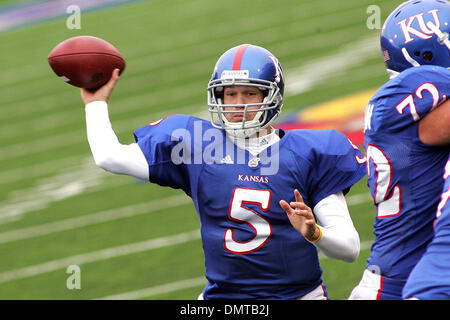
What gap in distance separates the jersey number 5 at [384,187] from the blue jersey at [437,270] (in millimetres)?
481

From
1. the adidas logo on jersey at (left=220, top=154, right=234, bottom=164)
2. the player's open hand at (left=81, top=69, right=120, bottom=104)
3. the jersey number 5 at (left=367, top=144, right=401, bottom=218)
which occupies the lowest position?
the jersey number 5 at (left=367, top=144, right=401, bottom=218)

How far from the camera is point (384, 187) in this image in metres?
3.20

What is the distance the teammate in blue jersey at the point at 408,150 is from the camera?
3037 millimetres

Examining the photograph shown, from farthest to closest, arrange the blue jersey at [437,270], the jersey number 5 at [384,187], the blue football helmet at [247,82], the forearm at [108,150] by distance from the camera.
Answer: the blue football helmet at [247,82] < the forearm at [108,150] < the jersey number 5 at [384,187] < the blue jersey at [437,270]

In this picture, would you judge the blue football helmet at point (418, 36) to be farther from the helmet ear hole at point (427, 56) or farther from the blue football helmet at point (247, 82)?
the blue football helmet at point (247, 82)

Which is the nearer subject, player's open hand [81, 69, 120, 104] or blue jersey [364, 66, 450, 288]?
blue jersey [364, 66, 450, 288]

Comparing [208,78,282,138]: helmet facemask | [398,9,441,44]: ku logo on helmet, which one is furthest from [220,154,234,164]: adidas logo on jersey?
[398,9,441,44]: ku logo on helmet

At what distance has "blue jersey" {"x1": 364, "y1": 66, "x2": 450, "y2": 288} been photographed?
3.05 meters

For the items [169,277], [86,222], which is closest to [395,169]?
[169,277]

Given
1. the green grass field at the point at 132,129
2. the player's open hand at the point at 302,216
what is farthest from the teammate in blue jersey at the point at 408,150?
the green grass field at the point at 132,129

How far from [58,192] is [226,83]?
537 centimetres

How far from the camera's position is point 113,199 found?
8.22 m

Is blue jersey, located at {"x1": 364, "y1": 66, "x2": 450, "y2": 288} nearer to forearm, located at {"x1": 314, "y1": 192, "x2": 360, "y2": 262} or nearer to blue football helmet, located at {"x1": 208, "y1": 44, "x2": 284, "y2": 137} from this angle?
forearm, located at {"x1": 314, "y1": 192, "x2": 360, "y2": 262}
